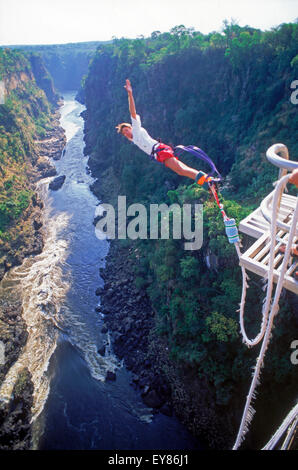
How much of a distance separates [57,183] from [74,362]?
22.3 meters

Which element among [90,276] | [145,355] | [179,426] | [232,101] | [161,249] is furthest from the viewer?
[232,101]

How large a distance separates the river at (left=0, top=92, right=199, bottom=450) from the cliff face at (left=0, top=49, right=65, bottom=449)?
0.57m

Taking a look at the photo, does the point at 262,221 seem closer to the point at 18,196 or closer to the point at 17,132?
the point at 18,196

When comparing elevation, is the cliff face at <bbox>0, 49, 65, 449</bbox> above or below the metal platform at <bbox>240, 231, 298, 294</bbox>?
below

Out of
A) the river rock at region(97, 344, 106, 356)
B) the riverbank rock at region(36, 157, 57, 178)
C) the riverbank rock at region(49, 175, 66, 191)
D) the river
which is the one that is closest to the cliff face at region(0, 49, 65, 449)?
the riverbank rock at region(36, 157, 57, 178)

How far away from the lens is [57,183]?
1315 inches

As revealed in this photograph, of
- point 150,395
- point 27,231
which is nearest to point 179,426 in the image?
point 150,395

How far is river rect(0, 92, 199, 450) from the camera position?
1303 centimetres

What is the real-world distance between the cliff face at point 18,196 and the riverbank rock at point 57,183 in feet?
6.48

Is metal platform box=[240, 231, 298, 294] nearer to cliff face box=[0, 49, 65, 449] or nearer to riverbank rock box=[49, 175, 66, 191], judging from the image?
cliff face box=[0, 49, 65, 449]

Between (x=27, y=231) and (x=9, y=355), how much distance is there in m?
11.6

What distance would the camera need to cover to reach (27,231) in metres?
24.9

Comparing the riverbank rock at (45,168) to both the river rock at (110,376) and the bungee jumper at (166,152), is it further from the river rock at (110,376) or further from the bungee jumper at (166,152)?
the bungee jumper at (166,152)

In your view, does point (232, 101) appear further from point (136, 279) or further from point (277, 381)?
point (277, 381)
